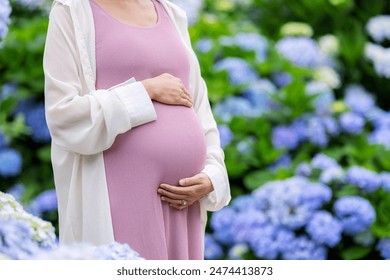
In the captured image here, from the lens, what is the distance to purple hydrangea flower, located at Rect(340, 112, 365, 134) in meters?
4.72

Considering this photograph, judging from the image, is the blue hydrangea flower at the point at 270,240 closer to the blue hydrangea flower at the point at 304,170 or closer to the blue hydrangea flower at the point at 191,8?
the blue hydrangea flower at the point at 304,170

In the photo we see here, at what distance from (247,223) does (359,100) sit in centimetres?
161

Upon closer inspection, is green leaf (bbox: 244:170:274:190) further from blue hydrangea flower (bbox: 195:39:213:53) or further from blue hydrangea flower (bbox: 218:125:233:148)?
blue hydrangea flower (bbox: 195:39:213:53)

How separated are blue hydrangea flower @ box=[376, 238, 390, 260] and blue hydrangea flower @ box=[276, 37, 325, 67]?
5.93 ft

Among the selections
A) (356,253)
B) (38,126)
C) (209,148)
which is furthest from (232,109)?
(209,148)

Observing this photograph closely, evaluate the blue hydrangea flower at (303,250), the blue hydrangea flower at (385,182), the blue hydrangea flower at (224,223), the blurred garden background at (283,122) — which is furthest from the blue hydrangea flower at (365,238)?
the blue hydrangea flower at (224,223)

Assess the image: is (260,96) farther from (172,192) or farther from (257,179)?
(172,192)

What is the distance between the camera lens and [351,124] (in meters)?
4.72

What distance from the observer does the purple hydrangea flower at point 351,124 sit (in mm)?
4723

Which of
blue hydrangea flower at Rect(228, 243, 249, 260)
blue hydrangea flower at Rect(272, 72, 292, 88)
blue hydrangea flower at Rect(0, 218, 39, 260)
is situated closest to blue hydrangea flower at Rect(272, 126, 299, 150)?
blue hydrangea flower at Rect(272, 72, 292, 88)

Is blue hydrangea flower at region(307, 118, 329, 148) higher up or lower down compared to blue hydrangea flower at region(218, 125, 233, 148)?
lower down

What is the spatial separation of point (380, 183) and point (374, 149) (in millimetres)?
404
